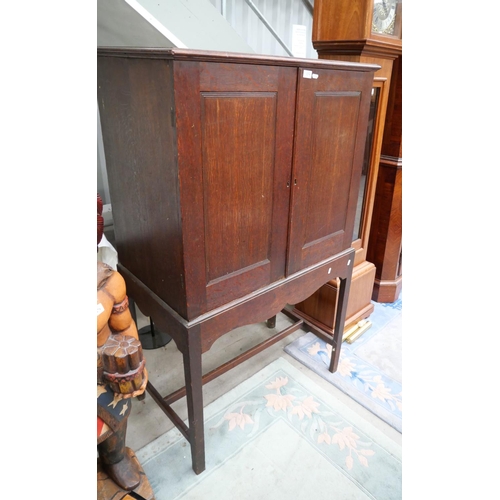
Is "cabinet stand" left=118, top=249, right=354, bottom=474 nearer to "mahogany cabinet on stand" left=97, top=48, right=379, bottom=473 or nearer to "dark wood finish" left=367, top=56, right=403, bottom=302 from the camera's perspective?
"mahogany cabinet on stand" left=97, top=48, right=379, bottom=473

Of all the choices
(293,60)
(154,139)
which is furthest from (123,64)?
(293,60)

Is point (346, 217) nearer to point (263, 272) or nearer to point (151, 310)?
point (263, 272)

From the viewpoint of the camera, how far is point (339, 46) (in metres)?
1.84

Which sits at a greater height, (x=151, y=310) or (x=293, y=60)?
(x=293, y=60)

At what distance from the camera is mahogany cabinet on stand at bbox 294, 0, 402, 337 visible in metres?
1.75

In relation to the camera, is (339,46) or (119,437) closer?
(119,437)

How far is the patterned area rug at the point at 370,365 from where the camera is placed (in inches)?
71.0

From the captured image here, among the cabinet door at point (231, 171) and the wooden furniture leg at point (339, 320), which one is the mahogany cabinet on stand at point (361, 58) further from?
the cabinet door at point (231, 171)

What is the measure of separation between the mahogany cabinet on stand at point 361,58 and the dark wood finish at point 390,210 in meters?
0.09

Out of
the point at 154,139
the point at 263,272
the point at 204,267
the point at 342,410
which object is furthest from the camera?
the point at 342,410

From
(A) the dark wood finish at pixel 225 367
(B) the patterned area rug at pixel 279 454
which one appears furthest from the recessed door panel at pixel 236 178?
(B) the patterned area rug at pixel 279 454

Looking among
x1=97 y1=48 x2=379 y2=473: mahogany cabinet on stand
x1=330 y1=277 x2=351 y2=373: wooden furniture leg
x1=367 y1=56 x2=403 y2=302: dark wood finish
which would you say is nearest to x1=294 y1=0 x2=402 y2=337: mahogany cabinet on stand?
x1=367 y1=56 x2=403 y2=302: dark wood finish

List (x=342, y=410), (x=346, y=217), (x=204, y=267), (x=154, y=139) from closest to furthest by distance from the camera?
(x=154, y=139)
(x=204, y=267)
(x=346, y=217)
(x=342, y=410)

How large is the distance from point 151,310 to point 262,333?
40.4 inches
